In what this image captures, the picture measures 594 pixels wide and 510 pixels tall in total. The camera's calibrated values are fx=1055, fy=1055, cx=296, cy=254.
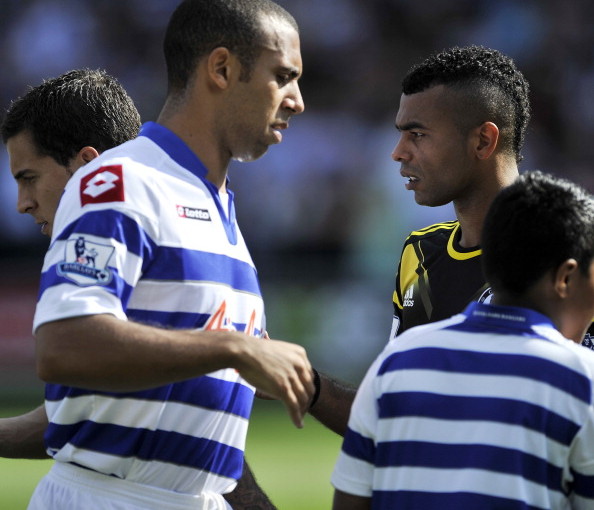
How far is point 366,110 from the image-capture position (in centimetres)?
1251

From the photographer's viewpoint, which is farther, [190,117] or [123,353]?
[190,117]

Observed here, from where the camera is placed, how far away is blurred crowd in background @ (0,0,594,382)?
10844 mm

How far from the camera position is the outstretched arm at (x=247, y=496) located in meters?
3.17

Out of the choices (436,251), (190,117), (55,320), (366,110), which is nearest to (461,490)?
(55,320)

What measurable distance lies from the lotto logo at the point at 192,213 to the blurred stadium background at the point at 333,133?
311 inches

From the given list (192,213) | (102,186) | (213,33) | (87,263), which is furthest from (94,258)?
(213,33)

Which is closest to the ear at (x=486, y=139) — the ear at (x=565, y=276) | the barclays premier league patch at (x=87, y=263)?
the ear at (x=565, y=276)

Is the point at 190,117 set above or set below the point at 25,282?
below

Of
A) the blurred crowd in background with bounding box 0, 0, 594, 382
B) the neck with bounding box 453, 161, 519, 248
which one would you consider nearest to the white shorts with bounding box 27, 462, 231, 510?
the neck with bounding box 453, 161, 519, 248

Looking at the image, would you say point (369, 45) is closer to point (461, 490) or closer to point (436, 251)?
point (436, 251)

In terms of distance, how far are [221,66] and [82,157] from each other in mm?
625

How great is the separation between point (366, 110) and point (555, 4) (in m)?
2.70

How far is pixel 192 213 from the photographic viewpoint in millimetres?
2686

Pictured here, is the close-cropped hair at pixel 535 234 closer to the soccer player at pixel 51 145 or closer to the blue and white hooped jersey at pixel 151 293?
the blue and white hooped jersey at pixel 151 293
